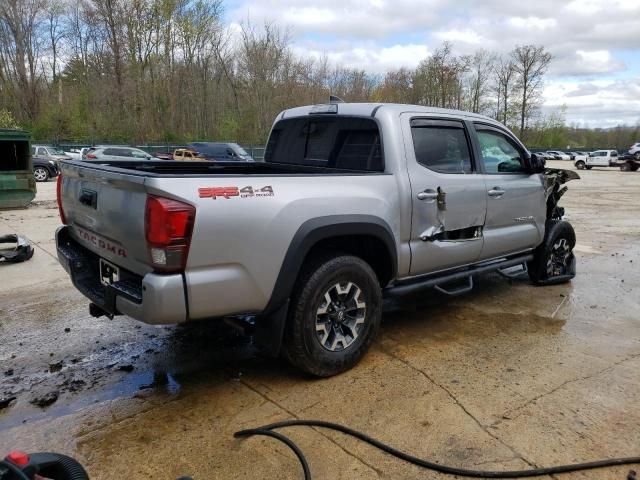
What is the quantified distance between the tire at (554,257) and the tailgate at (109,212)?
4665 millimetres

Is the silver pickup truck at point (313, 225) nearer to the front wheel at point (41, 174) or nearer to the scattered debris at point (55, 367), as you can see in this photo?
the scattered debris at point (55, 367)

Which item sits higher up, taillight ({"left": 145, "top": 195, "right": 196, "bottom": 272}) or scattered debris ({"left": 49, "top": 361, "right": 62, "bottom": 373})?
taillight ({"left": 145, "top": 195, "right": 196, "bottom": 272})

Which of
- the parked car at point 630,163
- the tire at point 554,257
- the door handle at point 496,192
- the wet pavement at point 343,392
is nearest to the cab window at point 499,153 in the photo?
the door handle at point 496,192

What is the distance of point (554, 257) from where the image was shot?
6211mm

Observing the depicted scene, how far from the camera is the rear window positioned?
163 inches

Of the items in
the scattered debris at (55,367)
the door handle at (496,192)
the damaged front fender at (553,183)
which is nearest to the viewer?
the scattered debris at (55,367)

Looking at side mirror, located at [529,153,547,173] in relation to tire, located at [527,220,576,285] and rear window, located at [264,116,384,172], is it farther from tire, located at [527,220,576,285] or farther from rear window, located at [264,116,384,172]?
rear window, located at [264,116,384,172]

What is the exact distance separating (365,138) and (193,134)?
147ft

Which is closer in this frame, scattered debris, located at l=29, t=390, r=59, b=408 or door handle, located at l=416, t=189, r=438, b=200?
scattered debris, located at l=29, t=390, r=59, b=408

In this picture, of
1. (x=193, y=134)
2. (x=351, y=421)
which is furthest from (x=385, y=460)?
(x=193, y=134)

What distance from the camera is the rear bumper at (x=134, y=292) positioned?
2.84m

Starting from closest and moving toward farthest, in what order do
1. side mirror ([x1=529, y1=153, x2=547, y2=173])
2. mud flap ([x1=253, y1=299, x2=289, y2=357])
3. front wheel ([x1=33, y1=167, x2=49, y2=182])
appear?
mud flap ([x1=253, y1=299, x2=289, y2=357]) < side mirror ([x1=529, y1=153, x2=547, y2=173]) < front wheel ([x1=33, y1=167, x2=49, y2=182])

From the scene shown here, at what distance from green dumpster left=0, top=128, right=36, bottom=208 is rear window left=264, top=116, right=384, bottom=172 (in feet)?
32.8

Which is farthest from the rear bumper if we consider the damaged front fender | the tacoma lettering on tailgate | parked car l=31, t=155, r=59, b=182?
parked car l=31, t=155, r=59, b=182
